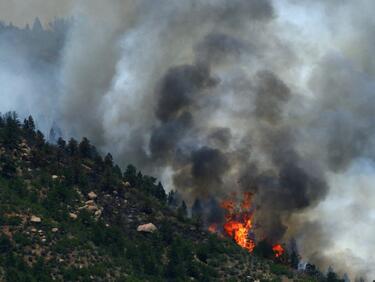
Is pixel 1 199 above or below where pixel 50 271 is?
above

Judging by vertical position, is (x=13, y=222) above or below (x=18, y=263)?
above

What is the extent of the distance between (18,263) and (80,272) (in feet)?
45.0

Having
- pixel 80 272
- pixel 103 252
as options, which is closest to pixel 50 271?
pixel 80 272

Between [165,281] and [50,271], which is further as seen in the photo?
[165,281]

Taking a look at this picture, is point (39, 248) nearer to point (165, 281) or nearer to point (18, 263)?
point (18, 263)

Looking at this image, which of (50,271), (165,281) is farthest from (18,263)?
(165,281)

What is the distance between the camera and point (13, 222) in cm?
19125

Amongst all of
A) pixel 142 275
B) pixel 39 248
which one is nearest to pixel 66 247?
pixel 39 248

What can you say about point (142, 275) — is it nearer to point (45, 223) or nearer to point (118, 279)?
point (118, 279)

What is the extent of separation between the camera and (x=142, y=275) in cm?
19600

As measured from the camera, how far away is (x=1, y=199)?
19812 cm

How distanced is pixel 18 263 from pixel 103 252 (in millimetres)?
24733

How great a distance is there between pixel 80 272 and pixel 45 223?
60.1 feet

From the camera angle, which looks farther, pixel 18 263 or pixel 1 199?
pixel 1 199
